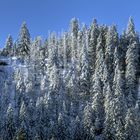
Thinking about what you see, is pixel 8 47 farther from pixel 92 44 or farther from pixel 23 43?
pixel 92 44

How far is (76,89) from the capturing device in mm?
131875

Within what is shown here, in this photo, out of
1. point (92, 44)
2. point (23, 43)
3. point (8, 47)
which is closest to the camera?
point (92, 44)

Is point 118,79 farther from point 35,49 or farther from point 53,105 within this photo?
point 35,49

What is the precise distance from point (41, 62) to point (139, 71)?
109ft

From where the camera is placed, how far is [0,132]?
363 ft

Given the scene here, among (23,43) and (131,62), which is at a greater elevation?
(23,43)

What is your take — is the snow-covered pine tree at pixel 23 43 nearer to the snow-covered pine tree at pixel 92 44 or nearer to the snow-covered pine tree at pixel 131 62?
the snow-covered pine tree at pixel 92 44

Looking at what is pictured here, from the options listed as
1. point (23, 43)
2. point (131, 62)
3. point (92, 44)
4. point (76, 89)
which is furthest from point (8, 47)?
point (131, 62)

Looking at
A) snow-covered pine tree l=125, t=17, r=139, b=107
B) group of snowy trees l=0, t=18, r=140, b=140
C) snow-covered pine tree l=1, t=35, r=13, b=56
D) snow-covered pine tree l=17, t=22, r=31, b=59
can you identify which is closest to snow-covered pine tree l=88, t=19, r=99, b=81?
group of snowy trees l=0, t=18, r=140, b=140

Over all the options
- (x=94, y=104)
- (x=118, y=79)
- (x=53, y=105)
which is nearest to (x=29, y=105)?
(x=53, y=105)

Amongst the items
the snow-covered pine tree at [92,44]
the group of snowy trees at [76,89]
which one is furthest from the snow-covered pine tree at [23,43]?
the snow-covered pine tree at [92,44]

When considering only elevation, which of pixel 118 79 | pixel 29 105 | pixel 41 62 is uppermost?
pixel 41 62

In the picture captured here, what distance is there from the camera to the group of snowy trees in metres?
112

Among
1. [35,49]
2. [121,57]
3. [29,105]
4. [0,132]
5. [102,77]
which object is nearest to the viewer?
[0,132]
